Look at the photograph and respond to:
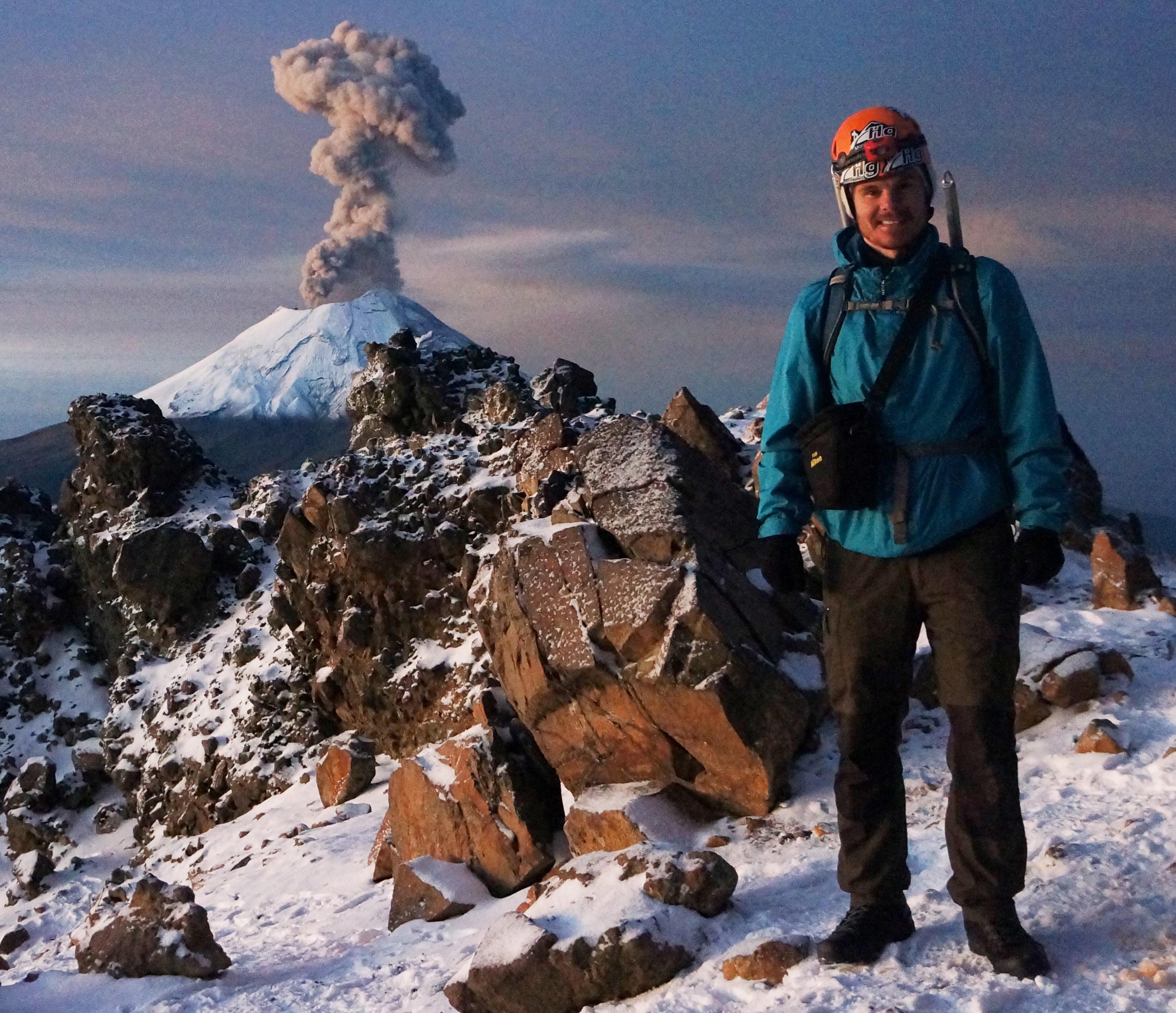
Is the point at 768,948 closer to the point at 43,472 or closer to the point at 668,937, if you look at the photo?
the point at 668,937

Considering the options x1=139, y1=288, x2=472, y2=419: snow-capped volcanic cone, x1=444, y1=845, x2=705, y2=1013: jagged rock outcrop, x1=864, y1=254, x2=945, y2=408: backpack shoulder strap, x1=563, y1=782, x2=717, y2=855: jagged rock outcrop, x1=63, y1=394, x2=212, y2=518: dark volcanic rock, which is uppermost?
x1=139, y1=288, x2=472, y2=419: snow-capped volcanic cone

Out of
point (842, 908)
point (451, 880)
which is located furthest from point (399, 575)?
point (842, 908)

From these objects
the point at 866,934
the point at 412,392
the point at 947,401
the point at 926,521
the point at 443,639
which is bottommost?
the point at 443,639

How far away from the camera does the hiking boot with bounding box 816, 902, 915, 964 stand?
131 inches

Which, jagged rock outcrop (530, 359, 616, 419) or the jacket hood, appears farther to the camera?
jagged rock outcrop (530, 359, 616, 419)

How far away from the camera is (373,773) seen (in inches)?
452

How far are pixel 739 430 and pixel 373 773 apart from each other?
798 cm

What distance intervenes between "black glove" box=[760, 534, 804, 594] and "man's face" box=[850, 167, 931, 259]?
1070 mm

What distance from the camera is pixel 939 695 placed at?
3.40 metres

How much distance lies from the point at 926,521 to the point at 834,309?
0.81 m

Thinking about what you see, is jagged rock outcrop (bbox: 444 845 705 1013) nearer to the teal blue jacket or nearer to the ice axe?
the teal blue jacket

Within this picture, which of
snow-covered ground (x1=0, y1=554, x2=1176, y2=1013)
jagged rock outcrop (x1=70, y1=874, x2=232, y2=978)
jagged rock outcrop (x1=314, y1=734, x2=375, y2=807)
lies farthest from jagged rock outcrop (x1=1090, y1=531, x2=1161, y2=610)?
jagged rock outcrop (x1=314, y1=734, x2=375, y2=807)

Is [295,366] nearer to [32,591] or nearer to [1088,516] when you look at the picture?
[32,591]

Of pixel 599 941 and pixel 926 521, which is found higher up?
pixel 926 521
